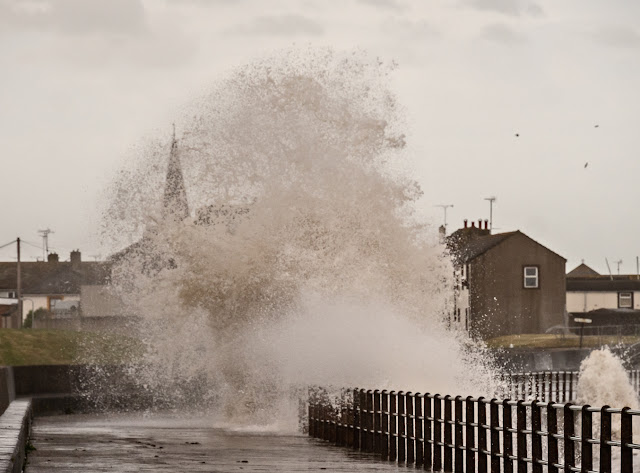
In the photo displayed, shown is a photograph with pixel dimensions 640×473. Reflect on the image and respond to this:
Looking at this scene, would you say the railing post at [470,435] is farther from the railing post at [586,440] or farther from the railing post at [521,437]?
the railing post at [586,440]

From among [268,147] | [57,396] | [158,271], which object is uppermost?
[268,147]

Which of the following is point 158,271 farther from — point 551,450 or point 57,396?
point 551,450

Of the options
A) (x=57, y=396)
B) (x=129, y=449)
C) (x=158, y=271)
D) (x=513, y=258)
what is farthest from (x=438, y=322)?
(x=513, y=258)

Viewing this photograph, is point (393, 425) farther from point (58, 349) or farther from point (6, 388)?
point (58, 349)

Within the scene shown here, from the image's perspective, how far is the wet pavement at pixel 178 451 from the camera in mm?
19359

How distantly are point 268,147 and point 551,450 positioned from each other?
88.3 feet

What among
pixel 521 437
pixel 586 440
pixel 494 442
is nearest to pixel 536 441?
pixel 521 437

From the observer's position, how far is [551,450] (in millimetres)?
14992

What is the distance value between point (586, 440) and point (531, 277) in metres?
90.2

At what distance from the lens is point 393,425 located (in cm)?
2228

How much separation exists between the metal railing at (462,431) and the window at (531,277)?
74875 mm

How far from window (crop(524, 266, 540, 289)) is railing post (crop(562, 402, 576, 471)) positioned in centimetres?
8908

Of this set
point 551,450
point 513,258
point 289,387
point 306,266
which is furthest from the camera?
point 513,258

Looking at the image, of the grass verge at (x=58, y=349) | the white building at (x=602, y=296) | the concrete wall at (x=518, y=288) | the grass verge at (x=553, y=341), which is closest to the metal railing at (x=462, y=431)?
the grass verge at (x=58, y=349)
